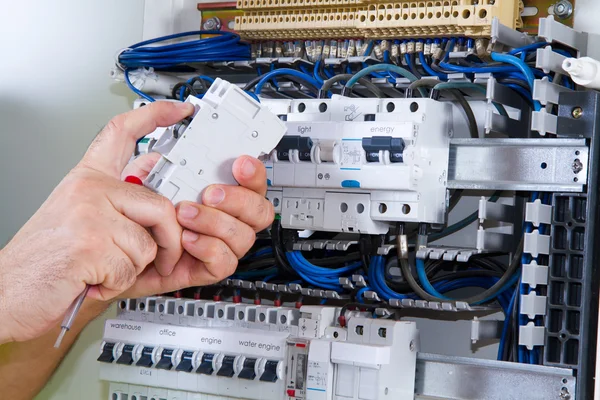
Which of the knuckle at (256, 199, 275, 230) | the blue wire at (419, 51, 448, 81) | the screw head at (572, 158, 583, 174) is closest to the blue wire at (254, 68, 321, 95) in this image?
the blue wire at (419, 51, 448, 81)

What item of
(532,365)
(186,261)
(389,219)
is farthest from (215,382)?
A: (532,365)

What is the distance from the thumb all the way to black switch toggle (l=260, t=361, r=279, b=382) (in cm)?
49

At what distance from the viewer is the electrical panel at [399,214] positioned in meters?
1.39

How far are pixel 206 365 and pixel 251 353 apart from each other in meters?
0.10

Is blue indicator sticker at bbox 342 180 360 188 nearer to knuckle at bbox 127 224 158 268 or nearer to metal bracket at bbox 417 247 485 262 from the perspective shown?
metal bracket at bbox 417 247 485 262

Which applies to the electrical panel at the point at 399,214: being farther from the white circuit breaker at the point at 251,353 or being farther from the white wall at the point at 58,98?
the white wall at the point at 58,98

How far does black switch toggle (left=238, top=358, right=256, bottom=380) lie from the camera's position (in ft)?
5.16

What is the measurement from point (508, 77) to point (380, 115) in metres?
0.25

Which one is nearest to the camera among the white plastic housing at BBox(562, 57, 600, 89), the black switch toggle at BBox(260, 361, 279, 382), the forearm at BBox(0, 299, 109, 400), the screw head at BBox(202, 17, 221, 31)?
the white plastic housing at BBox(562, 57, 600, 89)

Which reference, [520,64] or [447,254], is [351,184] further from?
[520,64]

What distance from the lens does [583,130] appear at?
139cm

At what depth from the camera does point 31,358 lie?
5.90 feet

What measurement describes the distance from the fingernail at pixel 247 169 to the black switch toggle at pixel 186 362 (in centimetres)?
54

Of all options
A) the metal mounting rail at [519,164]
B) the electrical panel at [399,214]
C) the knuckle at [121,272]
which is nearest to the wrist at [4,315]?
the knuckle at [121,272]
